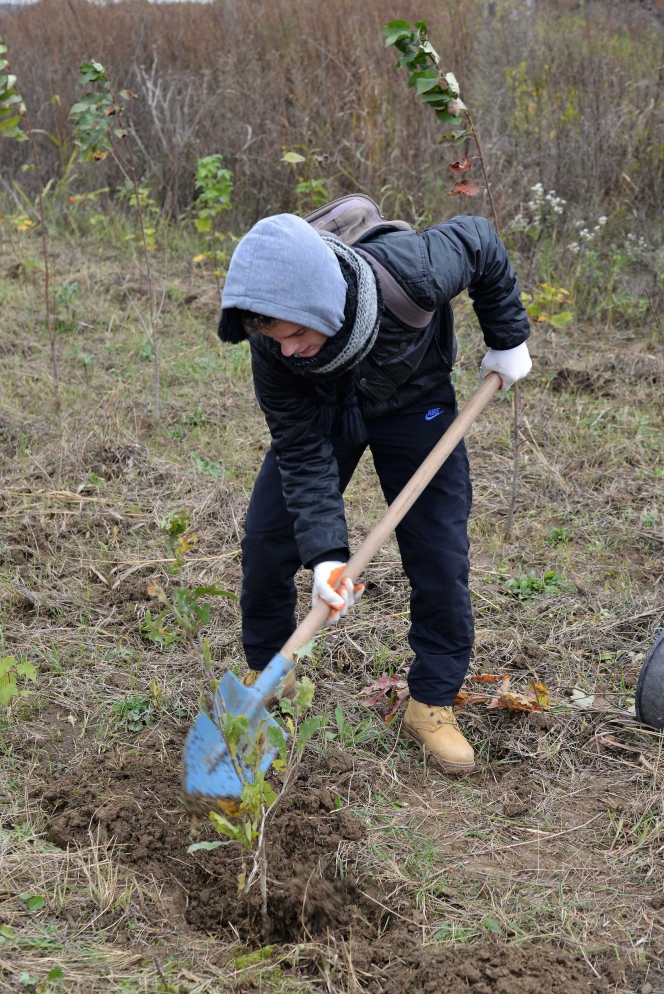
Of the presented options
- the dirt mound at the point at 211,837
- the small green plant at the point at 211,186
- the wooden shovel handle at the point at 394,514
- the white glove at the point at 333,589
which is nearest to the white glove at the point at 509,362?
the wooden shovel handle at the point at 394,514

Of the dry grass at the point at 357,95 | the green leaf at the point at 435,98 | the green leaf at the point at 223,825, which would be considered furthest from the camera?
the dry grass at the point at 357,95

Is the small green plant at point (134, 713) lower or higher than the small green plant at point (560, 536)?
higher

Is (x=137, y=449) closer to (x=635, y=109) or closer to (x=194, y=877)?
(x=194, y=877)

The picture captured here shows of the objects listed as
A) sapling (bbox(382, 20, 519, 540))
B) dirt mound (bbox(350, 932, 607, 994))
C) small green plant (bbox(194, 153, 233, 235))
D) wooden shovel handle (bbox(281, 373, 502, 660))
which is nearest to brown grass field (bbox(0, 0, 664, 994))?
dirt mound (bbox(350, 932, 607, 994))

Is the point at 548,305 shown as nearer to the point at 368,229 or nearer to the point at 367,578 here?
the point at 367,578

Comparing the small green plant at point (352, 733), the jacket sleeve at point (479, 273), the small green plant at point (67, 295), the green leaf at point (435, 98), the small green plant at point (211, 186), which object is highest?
the green leaf at point (435, 98)

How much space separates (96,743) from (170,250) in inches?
194

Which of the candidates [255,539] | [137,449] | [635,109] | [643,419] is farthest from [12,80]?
[635,109]

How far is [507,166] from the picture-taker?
6.40m

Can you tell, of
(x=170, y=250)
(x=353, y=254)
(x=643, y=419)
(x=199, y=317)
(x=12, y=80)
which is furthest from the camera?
(x=170, y=250)

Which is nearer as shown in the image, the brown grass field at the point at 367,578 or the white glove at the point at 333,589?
the brown grass field at the point at 367,578

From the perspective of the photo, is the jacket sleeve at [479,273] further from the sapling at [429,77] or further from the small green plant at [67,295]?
the small green plant at [67,295]

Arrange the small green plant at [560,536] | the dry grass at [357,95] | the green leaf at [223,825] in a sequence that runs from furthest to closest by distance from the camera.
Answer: the dry grass at [357,95] < the small green plant at [560,536] < the green leaf at [223,825]

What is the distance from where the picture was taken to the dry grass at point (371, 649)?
200cm
